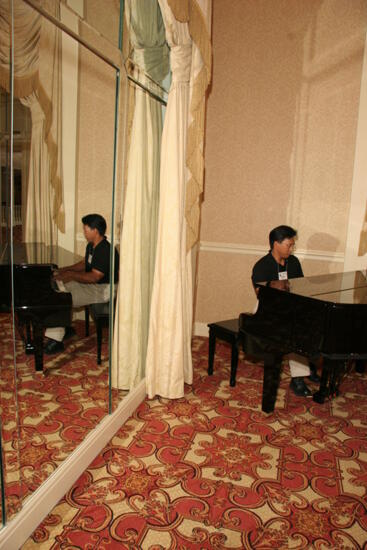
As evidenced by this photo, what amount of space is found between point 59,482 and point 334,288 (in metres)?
2.03

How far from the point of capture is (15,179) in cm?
154

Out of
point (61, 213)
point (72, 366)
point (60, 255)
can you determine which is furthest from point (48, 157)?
point (72, 366)

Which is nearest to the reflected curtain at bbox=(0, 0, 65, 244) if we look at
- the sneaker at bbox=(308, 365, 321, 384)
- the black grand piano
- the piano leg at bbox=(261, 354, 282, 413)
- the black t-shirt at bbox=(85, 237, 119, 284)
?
the black t-shirt at bbox=(85, 237, 119, 284)

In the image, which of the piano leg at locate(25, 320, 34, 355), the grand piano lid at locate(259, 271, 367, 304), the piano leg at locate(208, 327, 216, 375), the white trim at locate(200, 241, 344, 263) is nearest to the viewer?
the piano leg at locate(25, 320, 34, 355)

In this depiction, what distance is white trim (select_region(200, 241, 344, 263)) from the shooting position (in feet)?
13.3

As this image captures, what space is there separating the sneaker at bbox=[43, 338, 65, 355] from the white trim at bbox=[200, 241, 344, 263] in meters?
2.67

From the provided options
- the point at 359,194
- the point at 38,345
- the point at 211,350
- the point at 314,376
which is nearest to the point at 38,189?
the point at 38,345

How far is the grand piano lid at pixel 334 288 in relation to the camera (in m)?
2.50

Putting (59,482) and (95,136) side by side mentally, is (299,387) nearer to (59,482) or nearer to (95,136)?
(59,482)

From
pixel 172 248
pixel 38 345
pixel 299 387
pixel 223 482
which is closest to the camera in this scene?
pixel 38 345

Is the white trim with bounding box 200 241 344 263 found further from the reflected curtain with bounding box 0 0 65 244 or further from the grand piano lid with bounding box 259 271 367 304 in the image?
the reflected curtain with bounding box 0 0 65 244

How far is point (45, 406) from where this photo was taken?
1908mm

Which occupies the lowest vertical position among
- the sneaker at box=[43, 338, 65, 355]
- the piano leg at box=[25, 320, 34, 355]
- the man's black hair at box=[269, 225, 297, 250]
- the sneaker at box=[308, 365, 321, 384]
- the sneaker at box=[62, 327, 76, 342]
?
the sneaker at box=[308, 365, 321, 384]

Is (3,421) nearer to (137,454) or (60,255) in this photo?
(60,255)
